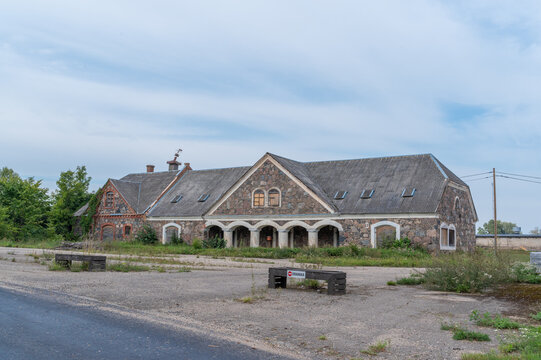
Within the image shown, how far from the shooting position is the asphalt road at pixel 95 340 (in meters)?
5.69

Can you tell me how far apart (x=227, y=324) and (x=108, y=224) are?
114 feet

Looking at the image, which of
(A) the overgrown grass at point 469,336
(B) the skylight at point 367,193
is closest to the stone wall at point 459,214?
(B) the skylight at point 367,193

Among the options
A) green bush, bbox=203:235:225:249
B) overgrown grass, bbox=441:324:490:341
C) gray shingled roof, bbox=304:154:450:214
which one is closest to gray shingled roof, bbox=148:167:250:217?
green bush, bbox=203:235:225:249

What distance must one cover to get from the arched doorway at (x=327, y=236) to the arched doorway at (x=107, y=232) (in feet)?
58.5

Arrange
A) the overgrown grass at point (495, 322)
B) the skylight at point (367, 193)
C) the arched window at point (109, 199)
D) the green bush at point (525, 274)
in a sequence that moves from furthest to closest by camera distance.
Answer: the arched window at point (109, 199)
the skylight at point (367, 193)
the green bush at point (525, 274)
the overgrown grass at point (495, 322)

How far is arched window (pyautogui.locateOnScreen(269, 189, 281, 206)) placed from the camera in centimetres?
3209

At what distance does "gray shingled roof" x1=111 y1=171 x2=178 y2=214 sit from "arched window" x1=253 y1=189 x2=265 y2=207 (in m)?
10.7

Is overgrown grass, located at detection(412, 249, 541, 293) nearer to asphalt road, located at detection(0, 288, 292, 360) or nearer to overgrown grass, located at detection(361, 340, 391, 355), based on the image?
overgrown grass, located at detection(361, 340, 391, 355)

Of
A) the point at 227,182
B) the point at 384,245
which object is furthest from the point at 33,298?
the point at 227,182

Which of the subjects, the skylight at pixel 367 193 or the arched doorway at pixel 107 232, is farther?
the arched doorway at pixel 107 232

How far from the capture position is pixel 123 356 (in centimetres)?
561

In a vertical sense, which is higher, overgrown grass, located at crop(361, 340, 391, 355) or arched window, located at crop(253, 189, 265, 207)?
arched window, located at crop(253, 189, 265, 207)

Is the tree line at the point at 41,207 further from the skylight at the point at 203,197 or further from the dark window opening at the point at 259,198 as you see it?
the dark window opening at the point at 259,198

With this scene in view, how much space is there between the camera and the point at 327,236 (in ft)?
104
